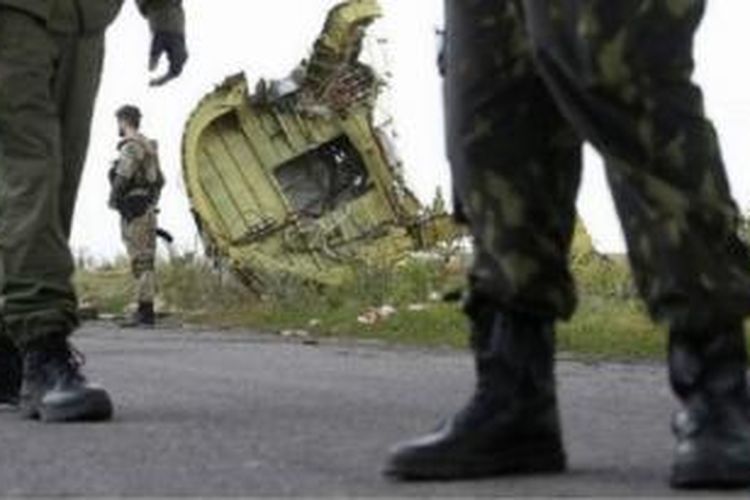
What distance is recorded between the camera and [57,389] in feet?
16.5

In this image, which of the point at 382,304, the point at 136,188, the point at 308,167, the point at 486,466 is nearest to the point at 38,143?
the point at 486,466

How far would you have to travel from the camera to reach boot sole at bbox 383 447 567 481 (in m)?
3.51

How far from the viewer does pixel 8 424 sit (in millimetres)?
4863

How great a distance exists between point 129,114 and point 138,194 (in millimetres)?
751

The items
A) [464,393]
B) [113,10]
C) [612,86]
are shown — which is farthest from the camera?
[464,393]

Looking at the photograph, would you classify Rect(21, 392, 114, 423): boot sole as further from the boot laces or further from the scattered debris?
the scattered debris

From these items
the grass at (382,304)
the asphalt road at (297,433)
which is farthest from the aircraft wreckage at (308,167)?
the asphalt road at (297,433)

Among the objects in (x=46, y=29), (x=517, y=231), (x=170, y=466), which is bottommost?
(x=170, y=466)

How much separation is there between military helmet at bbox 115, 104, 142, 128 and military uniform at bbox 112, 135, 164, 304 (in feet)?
0.71

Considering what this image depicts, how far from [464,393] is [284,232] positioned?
12.7 m

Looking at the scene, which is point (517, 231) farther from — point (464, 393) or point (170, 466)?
point (464, 393)

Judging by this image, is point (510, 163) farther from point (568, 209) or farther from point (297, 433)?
point (297, 433)

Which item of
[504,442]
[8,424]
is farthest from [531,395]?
[8,424]

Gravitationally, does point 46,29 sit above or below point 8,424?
above
